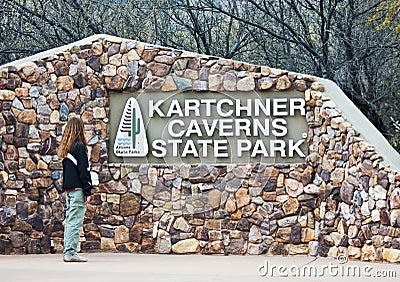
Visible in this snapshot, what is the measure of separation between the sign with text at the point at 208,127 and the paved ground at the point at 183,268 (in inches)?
56.6

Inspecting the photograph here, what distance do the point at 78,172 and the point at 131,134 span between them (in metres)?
1.81

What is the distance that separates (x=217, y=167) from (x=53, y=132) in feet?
7.96

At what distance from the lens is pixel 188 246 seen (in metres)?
13.7

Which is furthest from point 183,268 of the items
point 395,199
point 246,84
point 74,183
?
point 246,84

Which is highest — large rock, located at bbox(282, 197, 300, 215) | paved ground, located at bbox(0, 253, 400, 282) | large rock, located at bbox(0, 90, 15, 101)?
large rock, located at bbox(0, 90, 15, 101)

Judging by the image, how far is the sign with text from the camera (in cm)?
1356

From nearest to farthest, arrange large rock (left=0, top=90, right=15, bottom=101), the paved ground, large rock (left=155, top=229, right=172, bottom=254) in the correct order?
the paved ground → large rock (left=155, top=229, right=172, bottom=254) → large rock (left=0, top=90, right=15, bottom=101)

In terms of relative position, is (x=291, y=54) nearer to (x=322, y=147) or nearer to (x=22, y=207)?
(x=322, y=147)

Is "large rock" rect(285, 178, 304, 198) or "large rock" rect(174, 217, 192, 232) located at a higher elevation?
"large rock" rect(285, 178, 304, 198)

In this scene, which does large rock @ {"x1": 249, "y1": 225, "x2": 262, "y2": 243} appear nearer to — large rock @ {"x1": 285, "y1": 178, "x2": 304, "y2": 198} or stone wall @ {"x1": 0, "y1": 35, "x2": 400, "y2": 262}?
stone wall @ {"x1": 0, "y1": 35, "x2": 400, "y2": 262}

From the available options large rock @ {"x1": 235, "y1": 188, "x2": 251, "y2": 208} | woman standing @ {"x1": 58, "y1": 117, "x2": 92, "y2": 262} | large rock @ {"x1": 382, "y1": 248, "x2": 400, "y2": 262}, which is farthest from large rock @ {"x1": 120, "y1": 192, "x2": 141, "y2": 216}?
large rock @ {"x1": 382, "y1": 248, "x2": 400, "y2": 262}

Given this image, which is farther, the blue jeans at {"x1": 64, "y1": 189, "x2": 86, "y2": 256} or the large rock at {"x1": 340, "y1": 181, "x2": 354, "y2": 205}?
the large rock at {"x1": 340, "y1": 181, "x2": 354, "y2": 205}

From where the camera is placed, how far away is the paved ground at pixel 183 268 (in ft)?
35.5

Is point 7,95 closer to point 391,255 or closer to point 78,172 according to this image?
point 78,172
